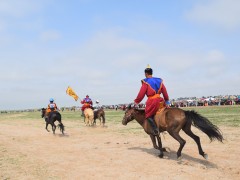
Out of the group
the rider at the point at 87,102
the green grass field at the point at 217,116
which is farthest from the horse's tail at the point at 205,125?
the rider at the point at 87,102

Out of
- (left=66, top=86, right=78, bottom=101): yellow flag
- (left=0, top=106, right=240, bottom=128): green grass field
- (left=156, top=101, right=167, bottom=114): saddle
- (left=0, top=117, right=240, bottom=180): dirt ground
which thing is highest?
(left=66, top=86, right=78, bottom=101): yellow flag

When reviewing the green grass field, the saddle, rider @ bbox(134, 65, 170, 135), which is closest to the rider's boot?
rider @ bbox(134, 65, 170, 135)

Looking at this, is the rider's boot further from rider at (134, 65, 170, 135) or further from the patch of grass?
the patch of grass

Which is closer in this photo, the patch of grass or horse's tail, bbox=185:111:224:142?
horse's tail, bbox=185:111:224:142

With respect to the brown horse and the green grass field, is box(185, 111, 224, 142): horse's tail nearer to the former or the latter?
the brown horse

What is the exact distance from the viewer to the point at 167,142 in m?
14.1

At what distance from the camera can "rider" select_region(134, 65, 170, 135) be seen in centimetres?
1043

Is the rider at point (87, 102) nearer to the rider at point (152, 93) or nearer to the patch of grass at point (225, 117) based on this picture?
the patch of grass at point (225, 117)

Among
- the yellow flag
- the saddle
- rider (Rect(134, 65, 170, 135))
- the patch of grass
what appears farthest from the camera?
the yellow flag

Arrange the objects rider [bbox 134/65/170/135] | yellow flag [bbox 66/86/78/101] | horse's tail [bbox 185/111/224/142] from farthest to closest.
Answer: yellow flag [bbox 66/86/78/101] → rider [bbox 134/65/170/135] → horse's tail [bbox 185/111/224/142]

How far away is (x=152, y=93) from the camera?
10508 mm

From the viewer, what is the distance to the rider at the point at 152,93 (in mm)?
10430

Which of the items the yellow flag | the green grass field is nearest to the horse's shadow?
the green grass field

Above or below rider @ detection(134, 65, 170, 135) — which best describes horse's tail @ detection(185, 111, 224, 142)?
below
